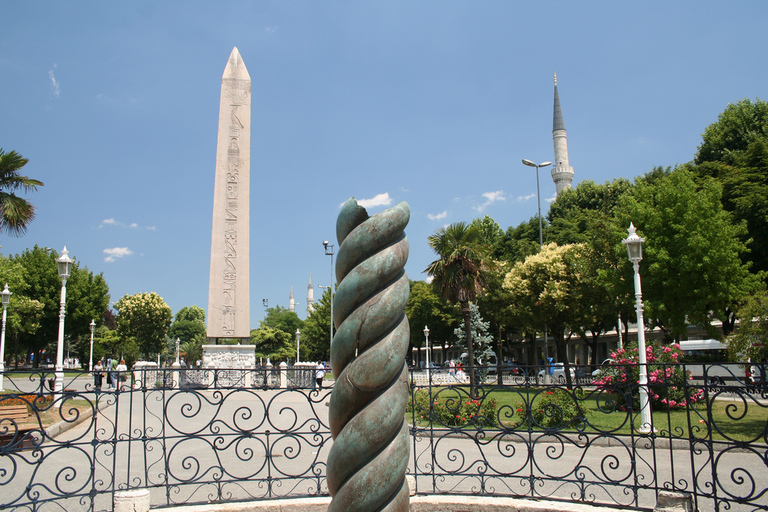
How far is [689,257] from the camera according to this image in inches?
848

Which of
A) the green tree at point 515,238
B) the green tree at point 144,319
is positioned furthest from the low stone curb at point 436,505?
the green tree at point 144,319

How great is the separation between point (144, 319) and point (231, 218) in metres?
49.4

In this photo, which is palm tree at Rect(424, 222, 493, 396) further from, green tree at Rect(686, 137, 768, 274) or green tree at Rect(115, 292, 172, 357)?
green tree at Rect(115, 292, 172, 357)

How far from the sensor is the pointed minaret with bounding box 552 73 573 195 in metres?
78.2

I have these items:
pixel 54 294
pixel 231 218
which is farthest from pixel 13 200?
pixel 54 294

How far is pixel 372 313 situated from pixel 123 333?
68351 mm

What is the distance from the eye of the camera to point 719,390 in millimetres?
4902

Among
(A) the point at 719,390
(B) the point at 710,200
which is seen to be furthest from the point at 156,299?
(A) the point at 719,390

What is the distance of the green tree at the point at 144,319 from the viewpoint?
6462 centimetres

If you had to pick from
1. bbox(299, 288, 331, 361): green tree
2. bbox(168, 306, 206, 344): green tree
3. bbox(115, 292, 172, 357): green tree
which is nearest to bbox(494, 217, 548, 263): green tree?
bbox(299, 288, 331, 361): green tree

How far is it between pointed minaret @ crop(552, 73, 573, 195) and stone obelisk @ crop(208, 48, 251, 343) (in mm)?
62376

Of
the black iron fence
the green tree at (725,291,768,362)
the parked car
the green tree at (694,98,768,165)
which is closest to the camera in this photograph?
the black iron fence

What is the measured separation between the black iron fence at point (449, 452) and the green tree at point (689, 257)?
322 inches

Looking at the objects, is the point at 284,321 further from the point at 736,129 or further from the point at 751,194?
the point at 751,194
